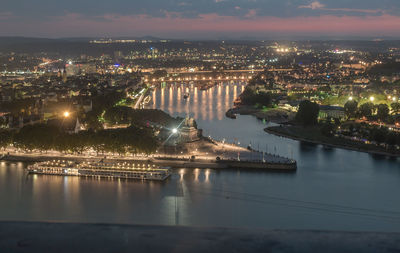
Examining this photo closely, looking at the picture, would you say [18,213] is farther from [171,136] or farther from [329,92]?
[329,92]

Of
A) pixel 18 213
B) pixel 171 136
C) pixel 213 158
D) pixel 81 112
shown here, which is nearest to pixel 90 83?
pixel 81 112

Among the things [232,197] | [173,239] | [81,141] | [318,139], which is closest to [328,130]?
[318,139]

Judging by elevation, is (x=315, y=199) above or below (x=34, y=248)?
below

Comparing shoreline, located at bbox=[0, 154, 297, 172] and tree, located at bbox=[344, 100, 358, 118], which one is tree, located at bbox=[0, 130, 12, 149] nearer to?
shoreline, located at bbox=[0, 154, 297, 172]

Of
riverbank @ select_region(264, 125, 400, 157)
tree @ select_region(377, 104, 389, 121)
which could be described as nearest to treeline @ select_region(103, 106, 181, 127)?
riverbank @ select_region(264, 125, 400, 157)

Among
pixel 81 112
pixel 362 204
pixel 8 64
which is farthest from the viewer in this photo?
pixel 8 64

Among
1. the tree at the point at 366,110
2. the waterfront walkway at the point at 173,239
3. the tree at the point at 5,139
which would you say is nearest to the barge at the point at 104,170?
the tree at the point at 5,139
